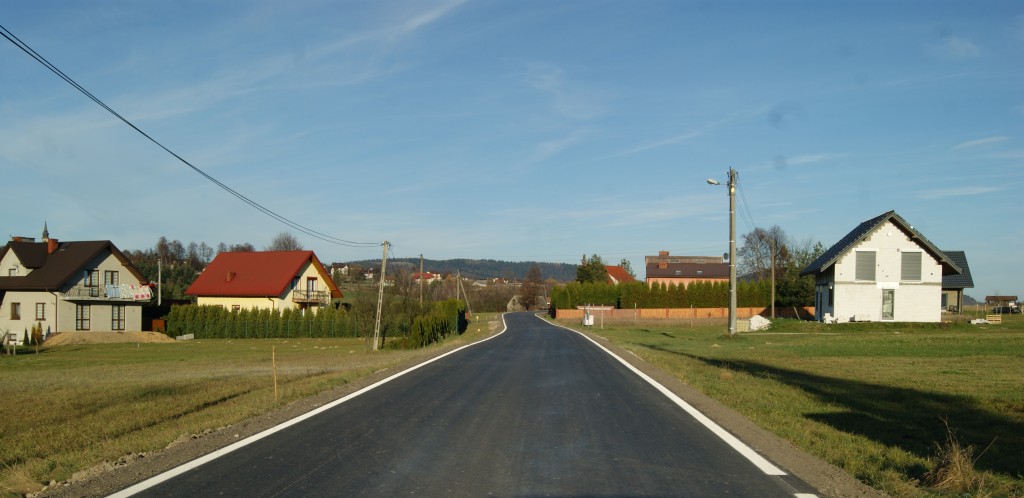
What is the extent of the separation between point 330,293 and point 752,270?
58002mm

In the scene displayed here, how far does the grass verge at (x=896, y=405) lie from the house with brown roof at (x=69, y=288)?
159ft

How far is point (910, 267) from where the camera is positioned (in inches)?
1875

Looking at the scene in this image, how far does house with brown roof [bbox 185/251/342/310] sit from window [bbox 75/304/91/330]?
37.6 ft

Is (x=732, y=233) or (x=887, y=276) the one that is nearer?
(x=732, y=233)

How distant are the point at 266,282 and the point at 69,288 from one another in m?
15.8

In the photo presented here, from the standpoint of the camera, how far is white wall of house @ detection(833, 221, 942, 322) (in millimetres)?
47156

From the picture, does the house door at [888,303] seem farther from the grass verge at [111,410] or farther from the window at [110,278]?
the window at [110,278]

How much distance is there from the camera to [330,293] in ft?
245

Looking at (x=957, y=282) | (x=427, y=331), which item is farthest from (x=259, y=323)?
(x=957, y=282)

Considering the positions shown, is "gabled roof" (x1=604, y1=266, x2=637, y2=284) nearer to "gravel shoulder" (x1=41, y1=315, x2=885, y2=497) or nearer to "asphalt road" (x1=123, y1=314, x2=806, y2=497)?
"asphalt road" (x1=123, y1=314, x2=806, y2=497)

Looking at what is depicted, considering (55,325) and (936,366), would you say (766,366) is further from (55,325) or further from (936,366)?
(55,325)

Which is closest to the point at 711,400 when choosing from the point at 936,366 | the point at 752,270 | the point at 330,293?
the point at 936,366

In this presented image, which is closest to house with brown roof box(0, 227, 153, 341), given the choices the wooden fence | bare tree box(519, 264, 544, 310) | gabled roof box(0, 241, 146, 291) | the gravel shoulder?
gabled roof box(0, 241, 146, 291)

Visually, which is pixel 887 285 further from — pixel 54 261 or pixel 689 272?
pixel 689 272
